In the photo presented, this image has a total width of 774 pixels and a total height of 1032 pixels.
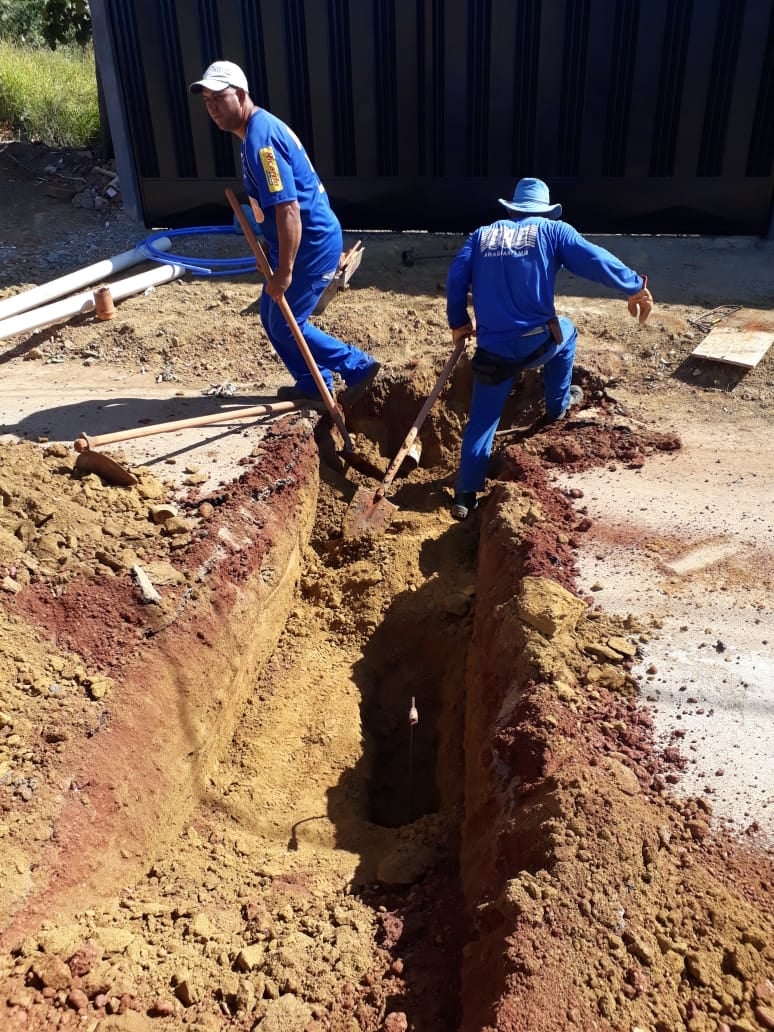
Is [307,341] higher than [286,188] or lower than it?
lower

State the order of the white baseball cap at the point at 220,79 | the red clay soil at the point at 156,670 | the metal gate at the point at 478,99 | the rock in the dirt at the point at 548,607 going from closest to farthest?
the red clay soil at the point at 156,670 < the rock in the dirt at the point at 548,607 < the white baseball cap at the point at 220,79 < the metal gate at the point at 478,99

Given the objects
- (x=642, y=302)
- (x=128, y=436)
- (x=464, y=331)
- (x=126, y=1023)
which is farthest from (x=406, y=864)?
(x=642, y=302)

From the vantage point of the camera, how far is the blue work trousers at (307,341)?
16.5 ft

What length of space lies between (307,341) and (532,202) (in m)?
1.60

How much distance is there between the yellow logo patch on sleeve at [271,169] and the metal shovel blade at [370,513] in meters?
1.80

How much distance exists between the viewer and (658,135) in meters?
7.49

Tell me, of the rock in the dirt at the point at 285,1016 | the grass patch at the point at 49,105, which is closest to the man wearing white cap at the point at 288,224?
the rock in the dirt at the point at 285,1016

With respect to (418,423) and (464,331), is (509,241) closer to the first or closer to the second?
(464,331)

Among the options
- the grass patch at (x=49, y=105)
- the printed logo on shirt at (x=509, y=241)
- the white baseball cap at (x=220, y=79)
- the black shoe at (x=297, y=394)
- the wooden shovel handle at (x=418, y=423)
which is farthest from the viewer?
the grass patch at (x=49, y=105)

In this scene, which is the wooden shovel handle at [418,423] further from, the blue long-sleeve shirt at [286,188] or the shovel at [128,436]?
the blue long-sleeve shirt at [286,188]

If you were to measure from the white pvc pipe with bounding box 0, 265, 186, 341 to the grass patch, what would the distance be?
370 centimetres

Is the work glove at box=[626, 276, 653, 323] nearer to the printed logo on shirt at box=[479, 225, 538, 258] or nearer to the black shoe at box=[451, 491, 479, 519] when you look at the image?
the printed logo on shirt at box=[479, 225, 538, 258]

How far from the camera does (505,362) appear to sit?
189 inches

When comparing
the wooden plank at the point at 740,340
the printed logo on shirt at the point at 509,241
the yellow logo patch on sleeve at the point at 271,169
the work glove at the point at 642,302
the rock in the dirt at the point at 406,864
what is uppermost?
the yellow logo patch on sleeve at the point at 271,169
